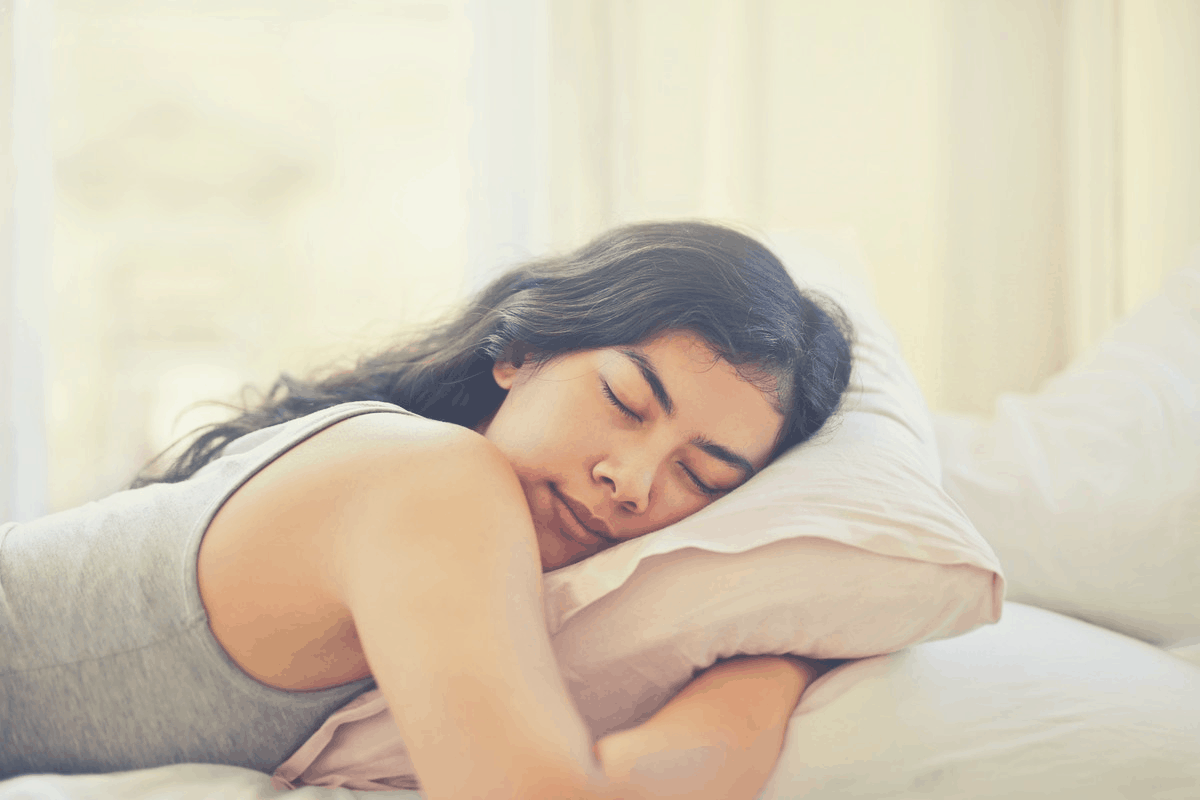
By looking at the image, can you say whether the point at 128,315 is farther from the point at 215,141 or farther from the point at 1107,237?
the point at 1107,237

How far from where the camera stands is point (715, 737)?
2.06 feet

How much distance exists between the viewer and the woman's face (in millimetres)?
825

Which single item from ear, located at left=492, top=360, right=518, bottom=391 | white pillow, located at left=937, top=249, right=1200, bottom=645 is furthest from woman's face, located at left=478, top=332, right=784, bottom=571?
white pillow, located at left=937, top=249, right=1200, bottom=645

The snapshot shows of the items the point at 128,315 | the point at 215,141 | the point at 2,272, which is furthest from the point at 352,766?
the point at 215,141

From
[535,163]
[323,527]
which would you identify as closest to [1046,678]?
[323,527]

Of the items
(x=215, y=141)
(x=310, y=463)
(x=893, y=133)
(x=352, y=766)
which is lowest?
(x=352, y=766)

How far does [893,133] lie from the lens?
217 cm

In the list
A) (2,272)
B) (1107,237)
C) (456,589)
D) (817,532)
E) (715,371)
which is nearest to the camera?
(456,589)

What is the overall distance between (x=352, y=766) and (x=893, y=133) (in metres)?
2.02

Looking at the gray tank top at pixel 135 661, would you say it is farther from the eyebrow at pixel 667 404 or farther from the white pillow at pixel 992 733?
the white pillow at pixel 992 733

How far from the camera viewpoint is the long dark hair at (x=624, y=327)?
894 mm

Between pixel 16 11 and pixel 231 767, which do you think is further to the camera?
pixel 16 11

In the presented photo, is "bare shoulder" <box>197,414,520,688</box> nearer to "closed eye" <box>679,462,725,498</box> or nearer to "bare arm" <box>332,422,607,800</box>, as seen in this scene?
"bare arm" <box>332,422,607,800</box>

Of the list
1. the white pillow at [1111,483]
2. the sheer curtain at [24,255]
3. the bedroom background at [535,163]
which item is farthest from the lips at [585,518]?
the sheer curtain at [24,255]
